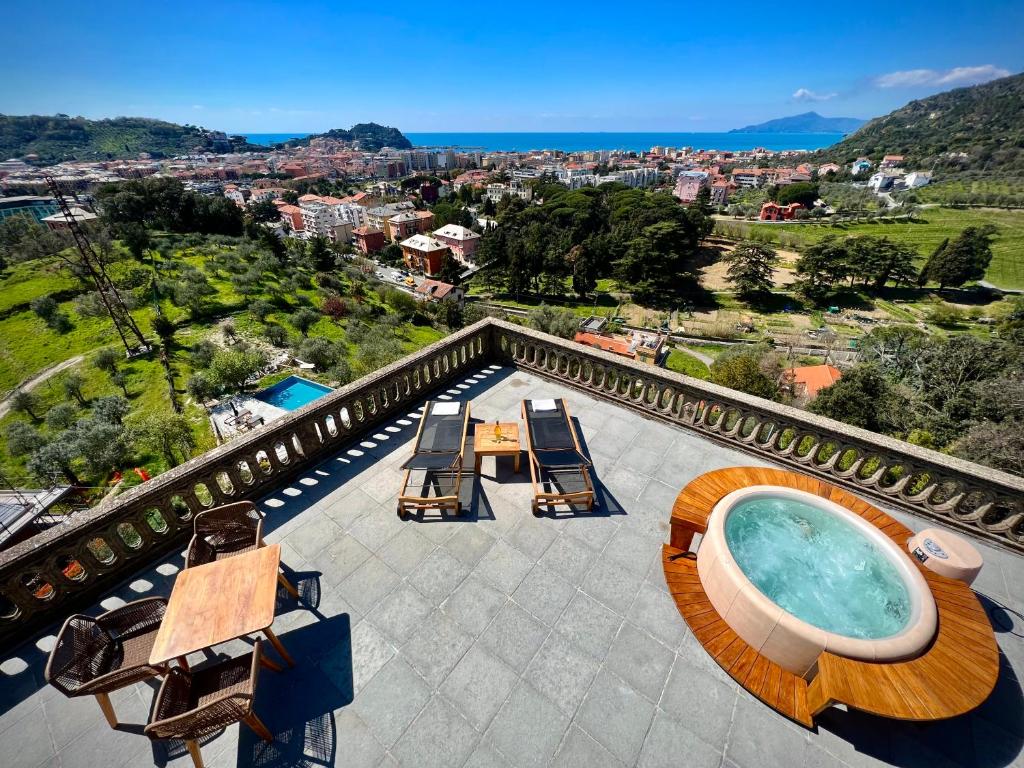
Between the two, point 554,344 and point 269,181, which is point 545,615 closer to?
point 554,344

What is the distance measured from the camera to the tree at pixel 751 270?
184 feet

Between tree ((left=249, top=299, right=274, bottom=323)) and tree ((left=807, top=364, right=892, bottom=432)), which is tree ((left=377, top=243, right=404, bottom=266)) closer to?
tree ((left=249, top=299, right=274, bottom=323))

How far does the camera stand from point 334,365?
30.9 m

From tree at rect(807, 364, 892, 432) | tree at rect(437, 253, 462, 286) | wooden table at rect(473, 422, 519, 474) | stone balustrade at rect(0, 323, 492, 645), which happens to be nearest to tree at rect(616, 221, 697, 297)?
tree at rect(437, 253, 462, 286)

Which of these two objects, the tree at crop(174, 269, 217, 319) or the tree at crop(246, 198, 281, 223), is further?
the tree at crop(246, 198, 281, 223)

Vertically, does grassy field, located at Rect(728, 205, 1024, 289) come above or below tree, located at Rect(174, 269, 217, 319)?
below

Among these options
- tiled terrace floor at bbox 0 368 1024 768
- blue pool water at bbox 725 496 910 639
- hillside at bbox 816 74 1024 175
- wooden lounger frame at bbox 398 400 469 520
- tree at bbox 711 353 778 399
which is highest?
hillside at bbox 816 74 1024 175

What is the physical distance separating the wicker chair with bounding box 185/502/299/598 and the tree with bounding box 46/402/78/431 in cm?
2992

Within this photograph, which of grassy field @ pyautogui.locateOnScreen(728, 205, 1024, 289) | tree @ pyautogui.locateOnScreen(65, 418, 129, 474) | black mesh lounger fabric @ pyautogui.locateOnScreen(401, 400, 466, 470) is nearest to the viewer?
black mesh lounger fabric @ pyautogui.locateOnScreen(401, 400, 466, 470)

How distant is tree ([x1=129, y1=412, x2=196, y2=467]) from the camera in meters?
19.5

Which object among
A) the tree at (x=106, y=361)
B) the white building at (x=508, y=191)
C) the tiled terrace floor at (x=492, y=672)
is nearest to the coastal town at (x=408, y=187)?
the white building at (x=508, y=191)

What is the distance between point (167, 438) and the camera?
19.3m

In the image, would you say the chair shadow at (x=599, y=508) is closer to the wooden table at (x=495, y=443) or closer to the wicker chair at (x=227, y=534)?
the wooden table at (x=495, y=443)

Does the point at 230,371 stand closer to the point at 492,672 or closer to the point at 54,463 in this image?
the point at 54,463
